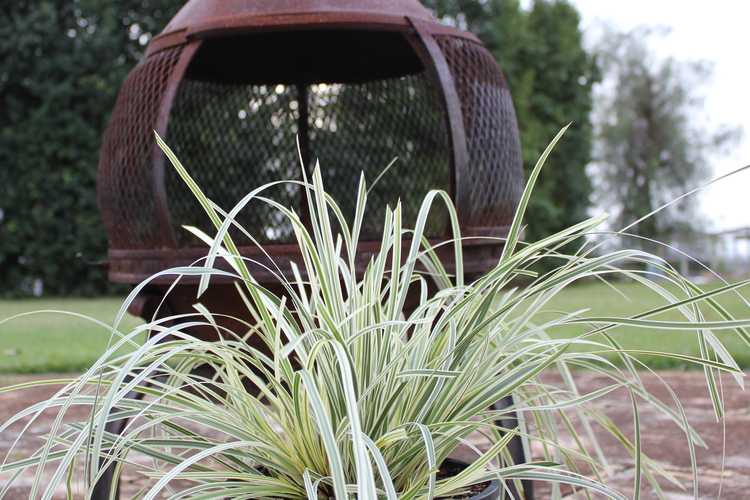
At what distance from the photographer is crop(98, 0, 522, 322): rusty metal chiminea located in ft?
4.75

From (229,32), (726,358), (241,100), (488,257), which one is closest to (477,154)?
(488,257)

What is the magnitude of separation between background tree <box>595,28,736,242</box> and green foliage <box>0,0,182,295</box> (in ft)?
37.8

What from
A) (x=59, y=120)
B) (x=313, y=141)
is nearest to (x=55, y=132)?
(x=59, y=120)

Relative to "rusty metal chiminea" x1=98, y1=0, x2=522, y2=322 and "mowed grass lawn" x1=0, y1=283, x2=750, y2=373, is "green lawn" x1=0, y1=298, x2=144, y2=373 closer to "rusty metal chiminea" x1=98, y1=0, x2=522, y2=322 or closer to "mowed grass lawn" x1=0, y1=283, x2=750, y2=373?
"mowed grass lawn" x1=0, y1=283, x2=750, y2=373

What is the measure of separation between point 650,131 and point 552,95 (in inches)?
316

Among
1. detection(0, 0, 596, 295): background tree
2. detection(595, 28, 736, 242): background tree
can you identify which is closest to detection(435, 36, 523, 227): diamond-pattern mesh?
detection(0, 0, 596, 295): background tree

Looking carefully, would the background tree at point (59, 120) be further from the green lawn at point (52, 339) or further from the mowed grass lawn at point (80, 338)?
the mowed grass lawn at point (80, 338)

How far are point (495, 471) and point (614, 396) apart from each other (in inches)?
81.0

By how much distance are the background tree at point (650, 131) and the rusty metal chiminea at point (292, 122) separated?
1440 cm

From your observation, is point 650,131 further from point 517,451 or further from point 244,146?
point 517,451

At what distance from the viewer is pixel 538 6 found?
10.3 metres

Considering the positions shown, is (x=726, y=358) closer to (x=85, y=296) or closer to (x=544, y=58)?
(x=85, y=296)

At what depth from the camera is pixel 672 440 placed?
7.18 feet

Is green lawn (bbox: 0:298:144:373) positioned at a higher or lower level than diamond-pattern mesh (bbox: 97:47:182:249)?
lower
